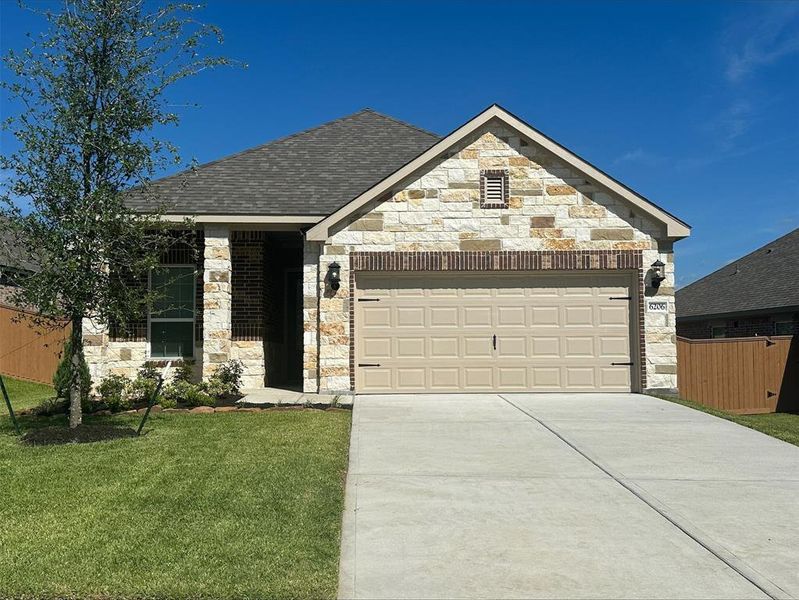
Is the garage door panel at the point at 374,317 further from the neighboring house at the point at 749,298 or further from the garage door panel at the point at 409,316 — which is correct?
the neighboring house at the point at 749,298

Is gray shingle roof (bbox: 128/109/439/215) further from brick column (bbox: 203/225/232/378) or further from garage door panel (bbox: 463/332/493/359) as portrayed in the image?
garage door panel (bbox: 463/332/493/359)

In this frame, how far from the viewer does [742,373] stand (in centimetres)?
1603

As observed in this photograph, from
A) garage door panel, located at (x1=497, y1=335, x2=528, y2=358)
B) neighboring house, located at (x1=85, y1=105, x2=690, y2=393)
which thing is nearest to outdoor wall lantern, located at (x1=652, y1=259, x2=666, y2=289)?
neighboring house, located at (x1=85, y1=105, x2=690, y2=393)

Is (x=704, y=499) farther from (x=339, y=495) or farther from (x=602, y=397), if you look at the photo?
(x=602, y=397)

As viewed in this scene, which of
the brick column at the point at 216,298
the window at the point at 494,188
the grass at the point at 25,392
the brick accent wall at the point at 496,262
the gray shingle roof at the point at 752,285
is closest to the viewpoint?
the brick accent wall at the point at 496,262

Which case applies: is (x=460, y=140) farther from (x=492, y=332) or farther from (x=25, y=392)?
(x=25, y=392)

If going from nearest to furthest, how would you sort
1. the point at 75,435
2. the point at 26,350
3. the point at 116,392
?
1. the point at 75,435
2. the point at 116,392
3. the point at 26,350

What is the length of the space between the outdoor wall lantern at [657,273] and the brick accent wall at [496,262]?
221 millimetres

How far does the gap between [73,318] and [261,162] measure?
798cm

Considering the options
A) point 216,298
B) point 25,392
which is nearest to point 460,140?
point 216,298

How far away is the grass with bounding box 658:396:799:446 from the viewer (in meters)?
9.70

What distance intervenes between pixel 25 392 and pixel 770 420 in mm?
16259

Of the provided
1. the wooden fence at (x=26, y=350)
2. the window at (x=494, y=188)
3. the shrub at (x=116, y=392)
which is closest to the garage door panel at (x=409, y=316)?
the window at (x=494, y=188)

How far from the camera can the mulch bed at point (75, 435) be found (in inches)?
335
